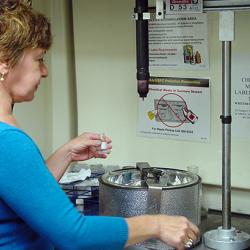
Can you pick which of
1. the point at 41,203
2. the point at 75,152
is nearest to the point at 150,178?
the point at 75,152

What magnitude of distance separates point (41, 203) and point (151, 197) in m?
0.48

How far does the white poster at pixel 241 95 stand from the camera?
1.48 metres

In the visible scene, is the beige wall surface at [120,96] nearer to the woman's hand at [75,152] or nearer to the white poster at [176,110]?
the white poster at [176,110]

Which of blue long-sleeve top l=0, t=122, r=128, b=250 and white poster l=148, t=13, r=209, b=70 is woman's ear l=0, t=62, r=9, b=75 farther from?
white poster l=148, t=13, r=209, b=70

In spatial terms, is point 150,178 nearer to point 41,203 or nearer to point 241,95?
point 241,95

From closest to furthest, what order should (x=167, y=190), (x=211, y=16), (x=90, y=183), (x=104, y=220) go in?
(x=104, y=220) → (x=167, y=190) → (x=211, y=16) → (x=90, y=183)

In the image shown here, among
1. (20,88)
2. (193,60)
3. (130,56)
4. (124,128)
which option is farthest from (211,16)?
(20,88)

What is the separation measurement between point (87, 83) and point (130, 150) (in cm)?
26

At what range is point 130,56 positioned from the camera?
167 centimetres

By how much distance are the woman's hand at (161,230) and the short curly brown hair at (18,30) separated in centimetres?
35

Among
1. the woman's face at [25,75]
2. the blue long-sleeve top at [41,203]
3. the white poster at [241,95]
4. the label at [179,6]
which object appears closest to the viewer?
the blue long-sleeve top at [41,203]

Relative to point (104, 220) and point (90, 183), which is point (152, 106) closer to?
point (90, 183)

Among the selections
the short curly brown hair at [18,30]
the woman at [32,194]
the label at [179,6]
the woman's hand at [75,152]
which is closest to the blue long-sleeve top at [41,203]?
the woman at [32,194]

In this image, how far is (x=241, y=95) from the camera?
1498mm
